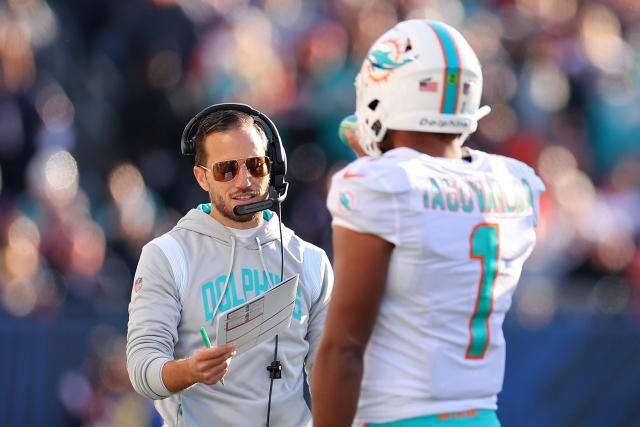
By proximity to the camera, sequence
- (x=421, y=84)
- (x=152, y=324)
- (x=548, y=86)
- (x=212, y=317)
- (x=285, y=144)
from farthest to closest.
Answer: (x=548, y=86) → (x=285, y=144) → (x=212, y=317) → (x=152, y=324) → (x=421, y=84)

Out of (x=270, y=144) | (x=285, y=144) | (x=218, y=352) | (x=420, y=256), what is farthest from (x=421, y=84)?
(x=285, y=144)

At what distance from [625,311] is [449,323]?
431 centimetres

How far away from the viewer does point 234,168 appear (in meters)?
3.16

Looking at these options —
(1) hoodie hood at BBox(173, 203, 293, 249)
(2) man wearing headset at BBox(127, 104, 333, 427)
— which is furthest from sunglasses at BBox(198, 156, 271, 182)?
(1) hoodie hood at BBox(173, 203, 293, 249)

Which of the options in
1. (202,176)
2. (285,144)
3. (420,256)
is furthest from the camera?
(285,144)

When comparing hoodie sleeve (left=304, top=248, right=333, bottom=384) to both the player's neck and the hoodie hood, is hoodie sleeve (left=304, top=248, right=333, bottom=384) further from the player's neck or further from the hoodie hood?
the player's neck

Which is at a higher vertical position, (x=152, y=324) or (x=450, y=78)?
(x=450, y=78)

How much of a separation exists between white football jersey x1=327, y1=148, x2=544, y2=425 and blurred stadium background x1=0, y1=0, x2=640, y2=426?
3676 mm

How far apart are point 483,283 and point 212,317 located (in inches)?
40.7

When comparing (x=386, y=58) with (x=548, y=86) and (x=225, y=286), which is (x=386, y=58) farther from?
(x=548, y=86)

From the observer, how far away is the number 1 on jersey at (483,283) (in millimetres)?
2203

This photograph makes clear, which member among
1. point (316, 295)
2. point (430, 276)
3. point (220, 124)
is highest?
point (220, 124)

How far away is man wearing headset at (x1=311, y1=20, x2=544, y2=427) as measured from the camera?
2.12 metres

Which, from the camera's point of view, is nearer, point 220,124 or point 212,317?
point 212,317
